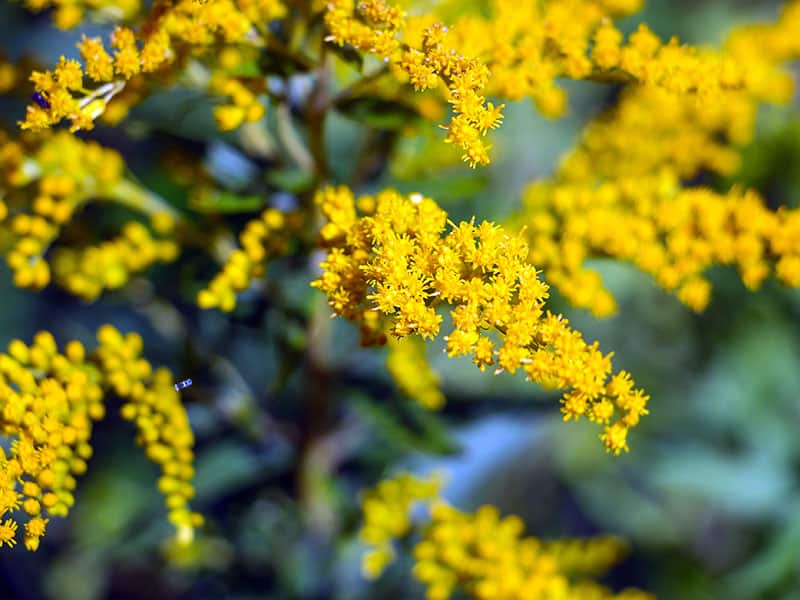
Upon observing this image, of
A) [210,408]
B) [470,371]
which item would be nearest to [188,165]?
[210,408]

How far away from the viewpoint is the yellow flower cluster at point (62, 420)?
953 millimetres

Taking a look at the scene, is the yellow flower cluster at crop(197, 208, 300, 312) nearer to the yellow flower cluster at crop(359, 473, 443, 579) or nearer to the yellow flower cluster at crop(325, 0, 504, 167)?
the yellow flower cluster at crop(325, 0, 504, 167)

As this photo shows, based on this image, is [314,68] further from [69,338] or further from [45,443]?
[69,338]

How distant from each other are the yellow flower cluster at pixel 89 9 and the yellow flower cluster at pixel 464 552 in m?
0.87

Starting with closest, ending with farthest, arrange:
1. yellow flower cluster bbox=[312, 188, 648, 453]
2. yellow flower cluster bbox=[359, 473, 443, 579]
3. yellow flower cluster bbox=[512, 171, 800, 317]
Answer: yellow flower cluster bbox=[312, 188, 648, 453], yellow flower cluster bbox=[512, 171, 800, 317], yellow flower cluster bbox=[359, 473, 443, 579]

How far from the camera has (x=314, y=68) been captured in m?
1.14

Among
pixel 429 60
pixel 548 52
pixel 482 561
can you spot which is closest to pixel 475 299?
pixel 429 60

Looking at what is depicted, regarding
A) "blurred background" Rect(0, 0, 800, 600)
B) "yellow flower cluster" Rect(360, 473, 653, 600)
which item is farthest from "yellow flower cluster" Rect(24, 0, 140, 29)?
"yellow flower cluster" Rect(360, 473, 653, 600)

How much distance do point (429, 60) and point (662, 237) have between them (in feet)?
1.84

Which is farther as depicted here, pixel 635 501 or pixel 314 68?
pixel 635 501

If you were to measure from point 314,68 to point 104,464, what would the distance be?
1327 mm

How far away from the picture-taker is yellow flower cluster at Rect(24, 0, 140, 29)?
1.21 m

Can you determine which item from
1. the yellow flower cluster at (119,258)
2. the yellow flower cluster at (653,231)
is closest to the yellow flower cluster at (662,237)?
the yellow flower cluster at (653,231)

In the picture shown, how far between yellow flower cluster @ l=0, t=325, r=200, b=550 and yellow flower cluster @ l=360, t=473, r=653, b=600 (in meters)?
0.40
